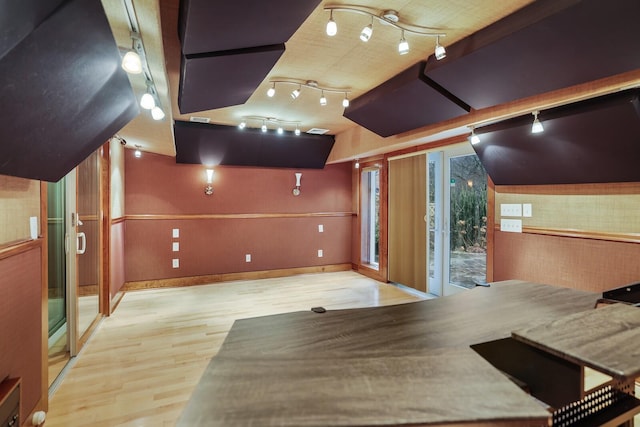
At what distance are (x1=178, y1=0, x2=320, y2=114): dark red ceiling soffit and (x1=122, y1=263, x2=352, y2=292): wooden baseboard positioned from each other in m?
3.35

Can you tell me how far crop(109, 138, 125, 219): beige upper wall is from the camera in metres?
3.92

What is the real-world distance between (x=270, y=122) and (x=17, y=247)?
11.0 ft

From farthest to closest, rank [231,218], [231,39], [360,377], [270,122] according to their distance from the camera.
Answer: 1. [231,218]
2. [270,122]
3. [231,39]
4. [360,377]

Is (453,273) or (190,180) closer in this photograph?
(453,273)

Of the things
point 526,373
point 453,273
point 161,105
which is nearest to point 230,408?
point 526,373

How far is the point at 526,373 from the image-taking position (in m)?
1.33

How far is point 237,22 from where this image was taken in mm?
1701

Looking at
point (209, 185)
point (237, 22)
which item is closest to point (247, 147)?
A: point (209, 185)

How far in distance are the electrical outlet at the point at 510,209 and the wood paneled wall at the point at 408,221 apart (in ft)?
3.94

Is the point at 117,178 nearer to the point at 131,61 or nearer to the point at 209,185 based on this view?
the point at 209,185

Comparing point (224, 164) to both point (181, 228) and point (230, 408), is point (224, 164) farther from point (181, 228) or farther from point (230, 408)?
point (230, 408)

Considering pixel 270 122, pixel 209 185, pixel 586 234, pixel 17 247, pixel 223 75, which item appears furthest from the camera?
pixel 209 185

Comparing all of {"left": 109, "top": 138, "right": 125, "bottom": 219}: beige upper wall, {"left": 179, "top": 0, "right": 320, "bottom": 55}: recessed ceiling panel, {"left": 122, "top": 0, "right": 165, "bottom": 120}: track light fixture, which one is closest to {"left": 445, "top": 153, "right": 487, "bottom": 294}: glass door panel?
{"left": 179, "top": 0, "right": 320, "bottom": 55}: recessed ceiling panel

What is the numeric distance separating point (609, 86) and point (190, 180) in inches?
199
